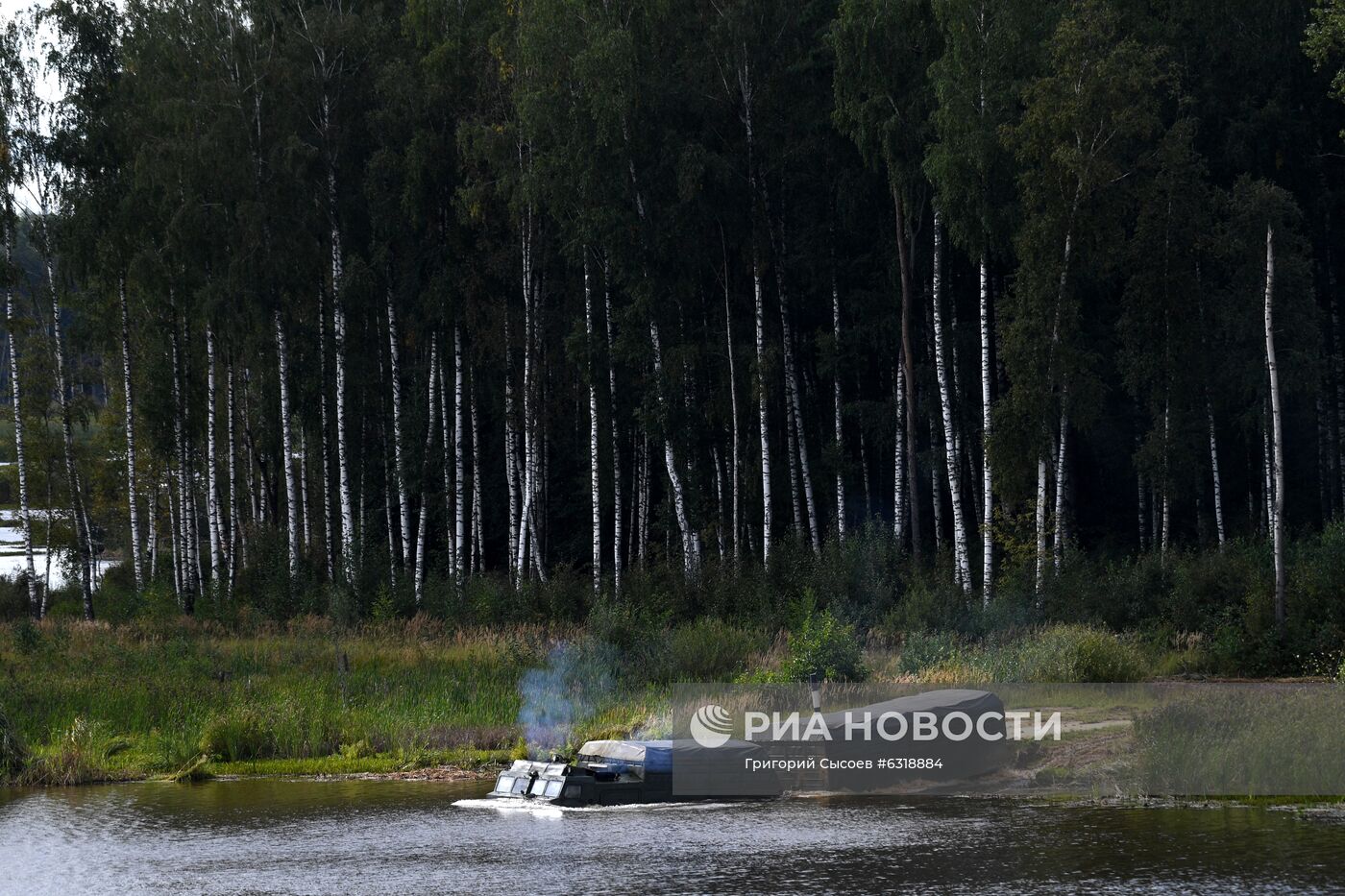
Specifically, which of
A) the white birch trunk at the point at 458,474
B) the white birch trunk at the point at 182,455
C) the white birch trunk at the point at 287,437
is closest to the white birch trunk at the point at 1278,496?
the white birch trunk at the point at 458,474

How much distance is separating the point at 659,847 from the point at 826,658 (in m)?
9.18

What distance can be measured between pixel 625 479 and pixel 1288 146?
23.2m

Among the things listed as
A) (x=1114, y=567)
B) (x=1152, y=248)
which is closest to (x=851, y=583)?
(x=1114, y=567)

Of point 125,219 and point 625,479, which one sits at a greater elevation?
point 125,219

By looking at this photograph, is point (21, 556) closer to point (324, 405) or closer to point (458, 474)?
point (324, 405)

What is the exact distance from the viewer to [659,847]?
1424 cm

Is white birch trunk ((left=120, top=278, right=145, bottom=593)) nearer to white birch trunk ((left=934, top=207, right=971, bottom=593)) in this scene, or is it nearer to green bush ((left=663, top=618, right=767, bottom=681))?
green bush ((left=663, top=618, right=767, bottom=681))

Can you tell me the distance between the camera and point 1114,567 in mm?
32031

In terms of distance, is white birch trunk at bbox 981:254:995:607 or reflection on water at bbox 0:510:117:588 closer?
white birch trunk at bbox 981:254:995:607

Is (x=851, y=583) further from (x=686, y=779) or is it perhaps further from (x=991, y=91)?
(x=686, y=779)

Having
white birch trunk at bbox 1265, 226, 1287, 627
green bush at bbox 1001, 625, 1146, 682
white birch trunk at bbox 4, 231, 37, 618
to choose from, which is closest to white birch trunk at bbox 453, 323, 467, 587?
white birch trunk at bbox 4, 231, 37, 618

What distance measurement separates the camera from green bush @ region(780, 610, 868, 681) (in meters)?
22.8

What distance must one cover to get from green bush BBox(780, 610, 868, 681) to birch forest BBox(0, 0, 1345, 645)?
743cm

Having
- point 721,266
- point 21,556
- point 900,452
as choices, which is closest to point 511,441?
point 721,266
